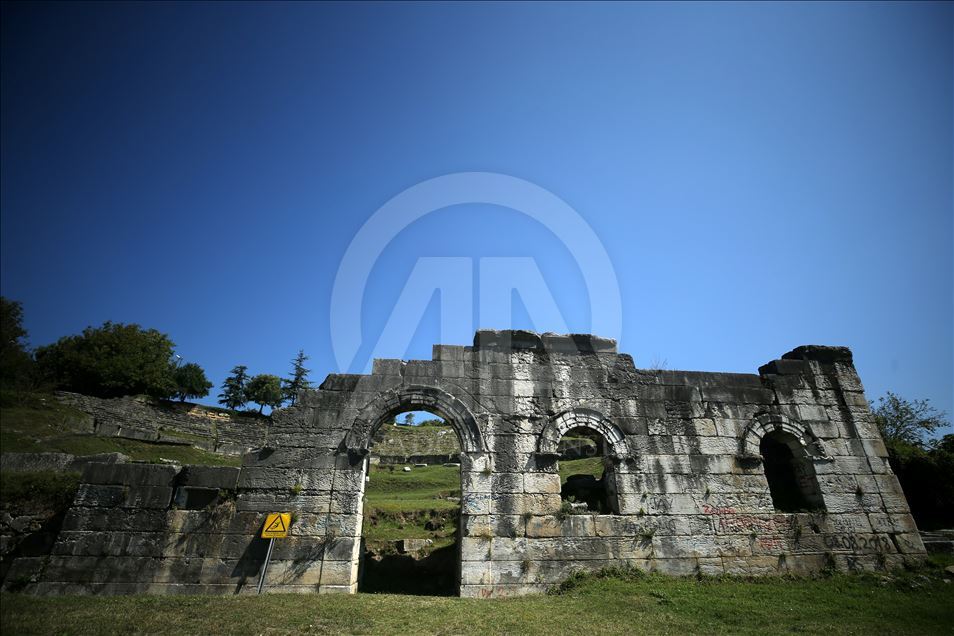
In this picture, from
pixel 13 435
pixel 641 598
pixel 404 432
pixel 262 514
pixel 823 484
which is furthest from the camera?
pixel 404 432

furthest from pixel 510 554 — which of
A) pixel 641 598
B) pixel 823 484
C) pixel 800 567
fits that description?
pixel 823 484

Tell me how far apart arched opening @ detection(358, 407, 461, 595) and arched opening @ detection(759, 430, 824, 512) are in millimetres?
Answer: 8614

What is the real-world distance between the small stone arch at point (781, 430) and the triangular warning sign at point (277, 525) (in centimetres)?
1074

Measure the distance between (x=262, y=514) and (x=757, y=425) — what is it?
12.0 m

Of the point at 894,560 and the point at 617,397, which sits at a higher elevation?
the point at 617,397

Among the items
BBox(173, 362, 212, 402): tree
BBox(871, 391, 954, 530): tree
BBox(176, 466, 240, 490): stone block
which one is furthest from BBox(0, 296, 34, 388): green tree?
BBox(173, 362, 212, 402): tree

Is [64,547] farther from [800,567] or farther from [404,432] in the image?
[404,432]

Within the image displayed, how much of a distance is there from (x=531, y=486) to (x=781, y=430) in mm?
6982

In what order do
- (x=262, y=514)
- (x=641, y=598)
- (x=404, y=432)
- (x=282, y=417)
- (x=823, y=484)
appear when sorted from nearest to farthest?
(x=641, y=598) < (x=262, y=514) < (x=282, y=417) < (x=823, y=484) < (x=404, y=432)

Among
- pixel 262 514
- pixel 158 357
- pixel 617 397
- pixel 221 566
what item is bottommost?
pixel 221 566

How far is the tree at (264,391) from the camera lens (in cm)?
4647

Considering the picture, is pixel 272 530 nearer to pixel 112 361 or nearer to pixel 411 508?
pixel 411 508

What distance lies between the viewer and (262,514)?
9250mm

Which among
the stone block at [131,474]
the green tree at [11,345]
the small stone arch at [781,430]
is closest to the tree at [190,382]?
the stone block at [131,474]
